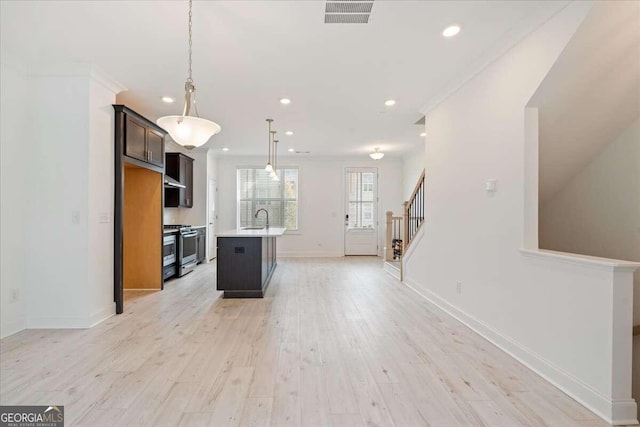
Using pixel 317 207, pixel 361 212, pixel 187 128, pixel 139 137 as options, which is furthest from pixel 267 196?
pixel 187 128

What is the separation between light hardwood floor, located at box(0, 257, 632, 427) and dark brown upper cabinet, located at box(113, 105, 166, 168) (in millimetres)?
2049

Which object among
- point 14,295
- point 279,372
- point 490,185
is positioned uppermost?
point 490,185

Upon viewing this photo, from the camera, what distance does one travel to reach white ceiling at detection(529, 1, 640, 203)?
2.08 metres

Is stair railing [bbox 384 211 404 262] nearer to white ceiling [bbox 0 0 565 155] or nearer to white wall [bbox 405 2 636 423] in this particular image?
white wall [bbox 405 2 636 423]

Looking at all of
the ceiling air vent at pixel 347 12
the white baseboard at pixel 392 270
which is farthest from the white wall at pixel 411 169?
the ceiling air vent at pixel 347 12

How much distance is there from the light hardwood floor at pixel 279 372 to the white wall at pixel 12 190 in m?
0.33

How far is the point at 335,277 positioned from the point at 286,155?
386 centimetres

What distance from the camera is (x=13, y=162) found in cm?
300

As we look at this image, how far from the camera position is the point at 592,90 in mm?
2445

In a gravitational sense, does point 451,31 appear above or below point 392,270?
above

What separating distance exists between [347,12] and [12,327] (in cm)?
437

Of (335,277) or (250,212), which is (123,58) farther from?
(250,212)

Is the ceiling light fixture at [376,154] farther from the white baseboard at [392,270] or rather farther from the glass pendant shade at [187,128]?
the glass pendant shade at [187,128]

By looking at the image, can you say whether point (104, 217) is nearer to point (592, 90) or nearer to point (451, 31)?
point (451, 31)
